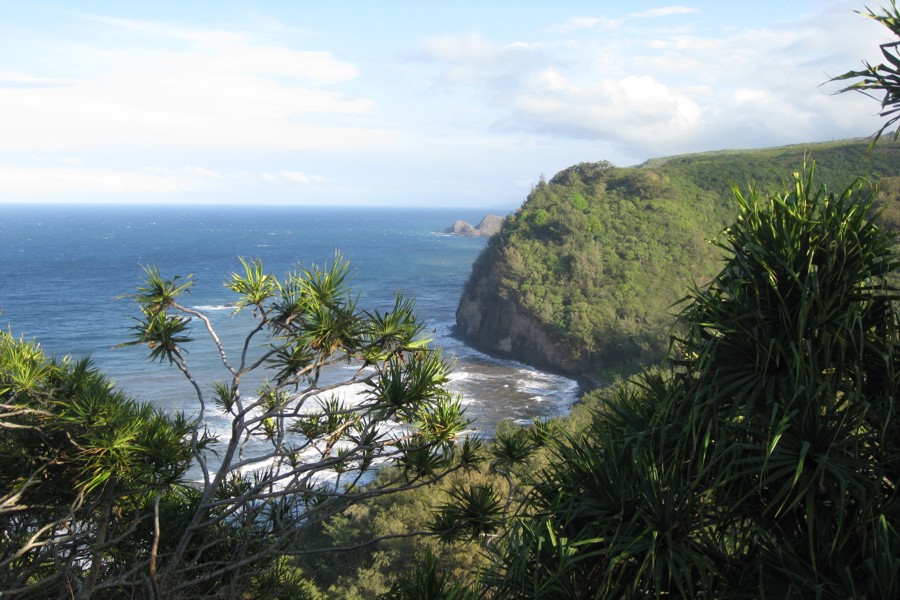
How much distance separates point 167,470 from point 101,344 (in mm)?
39912

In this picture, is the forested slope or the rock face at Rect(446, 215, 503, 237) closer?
the forested slope

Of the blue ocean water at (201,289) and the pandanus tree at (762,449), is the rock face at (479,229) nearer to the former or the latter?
the blue ocean water at (201,289)

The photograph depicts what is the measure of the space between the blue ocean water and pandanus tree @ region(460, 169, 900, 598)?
1.23 metres

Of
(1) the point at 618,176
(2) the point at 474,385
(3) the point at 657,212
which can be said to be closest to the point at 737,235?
(2) the point at 474,385

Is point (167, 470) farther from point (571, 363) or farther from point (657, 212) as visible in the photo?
point (657, 212)

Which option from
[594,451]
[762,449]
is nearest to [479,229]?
[594,451]

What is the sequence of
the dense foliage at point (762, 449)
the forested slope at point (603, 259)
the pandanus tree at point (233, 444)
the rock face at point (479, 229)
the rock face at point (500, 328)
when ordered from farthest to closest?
the rock face at point (479, 229) → the rock face at point (500, 328) → the forested slope at point (603, 259) → the pandanus tree at point (233, 444) → the dense foliage at point (762, 449)

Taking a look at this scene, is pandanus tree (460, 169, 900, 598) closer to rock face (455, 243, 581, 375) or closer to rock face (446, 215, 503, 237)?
rock face (455, 243, 581, 375)

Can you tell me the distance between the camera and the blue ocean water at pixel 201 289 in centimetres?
3669

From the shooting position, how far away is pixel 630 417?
4637 mm

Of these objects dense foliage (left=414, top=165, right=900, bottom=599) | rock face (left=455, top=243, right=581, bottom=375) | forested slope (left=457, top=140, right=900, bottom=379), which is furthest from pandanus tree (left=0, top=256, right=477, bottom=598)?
rock face (left=455, top=243, right=581, bottom=375)

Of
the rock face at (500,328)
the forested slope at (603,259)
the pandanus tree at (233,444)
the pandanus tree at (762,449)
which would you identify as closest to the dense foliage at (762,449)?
the pandanus tree at (762,449)

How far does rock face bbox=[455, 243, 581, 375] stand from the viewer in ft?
150

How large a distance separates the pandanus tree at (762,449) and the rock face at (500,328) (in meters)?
39.8
